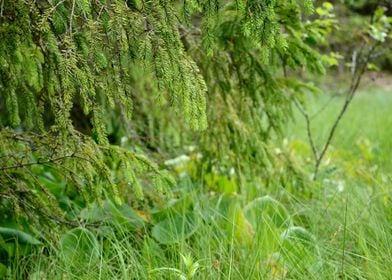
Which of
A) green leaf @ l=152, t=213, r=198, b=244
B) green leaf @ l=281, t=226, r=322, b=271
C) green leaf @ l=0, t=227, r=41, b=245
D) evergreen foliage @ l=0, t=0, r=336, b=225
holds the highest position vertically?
evergreen foliage @ l=0, t=0, r=336, b=225

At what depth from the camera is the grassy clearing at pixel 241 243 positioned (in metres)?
2.16

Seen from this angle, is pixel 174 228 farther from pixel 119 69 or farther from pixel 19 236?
pixel 119 69

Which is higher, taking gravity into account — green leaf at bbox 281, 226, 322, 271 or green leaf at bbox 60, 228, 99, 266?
green leaf at bbox 281, 226, 322, 271

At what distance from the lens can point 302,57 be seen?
2.92m

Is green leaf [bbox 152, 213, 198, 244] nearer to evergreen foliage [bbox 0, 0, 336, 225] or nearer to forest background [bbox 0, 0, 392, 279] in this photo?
forest background [bbox 0, 0, 392, 279]

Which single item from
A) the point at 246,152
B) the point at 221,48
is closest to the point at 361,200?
the point at 246,152

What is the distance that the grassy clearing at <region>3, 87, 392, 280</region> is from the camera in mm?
2156

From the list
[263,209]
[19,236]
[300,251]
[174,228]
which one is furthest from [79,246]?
[300,251]

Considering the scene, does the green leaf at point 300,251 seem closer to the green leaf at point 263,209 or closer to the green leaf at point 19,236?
the green leaf at point 263,209

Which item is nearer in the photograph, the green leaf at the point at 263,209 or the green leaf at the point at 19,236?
the green leaf at the point at 19,236

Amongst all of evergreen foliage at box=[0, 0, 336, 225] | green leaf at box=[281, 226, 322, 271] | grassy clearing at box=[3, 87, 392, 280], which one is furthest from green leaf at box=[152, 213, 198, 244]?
green leaf at box=[281, 226, 322, 271]

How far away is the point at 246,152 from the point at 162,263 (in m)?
0.99

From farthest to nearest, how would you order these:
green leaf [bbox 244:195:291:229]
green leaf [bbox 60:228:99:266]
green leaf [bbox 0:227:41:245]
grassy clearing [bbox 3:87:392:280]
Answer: green leaf [bbox 244:195:291:229] < green leaf [bbox 0:227:41:245] < green leaf [bbox 60:228:99:266] < grassy clearing [bbox 3:87:392:280]

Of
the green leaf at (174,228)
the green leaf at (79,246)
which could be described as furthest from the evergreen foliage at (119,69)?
the green leaf at (174,228)
